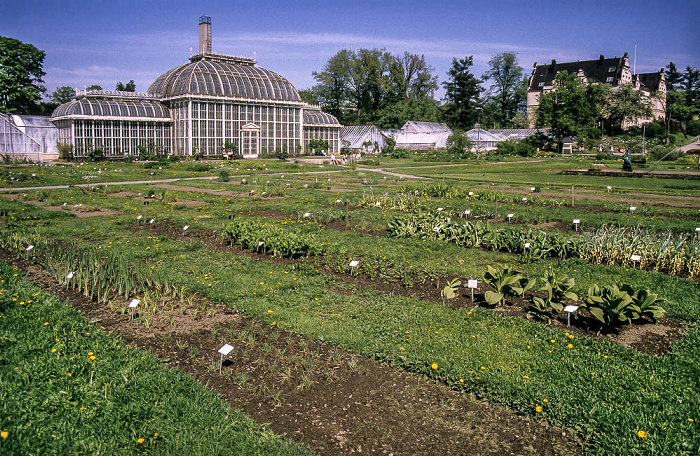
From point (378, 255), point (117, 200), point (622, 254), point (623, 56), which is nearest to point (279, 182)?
point (117, 200)

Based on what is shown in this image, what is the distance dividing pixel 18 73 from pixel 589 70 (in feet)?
273

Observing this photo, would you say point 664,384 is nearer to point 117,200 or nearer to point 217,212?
point 217,212

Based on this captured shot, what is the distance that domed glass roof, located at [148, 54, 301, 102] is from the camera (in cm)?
4719

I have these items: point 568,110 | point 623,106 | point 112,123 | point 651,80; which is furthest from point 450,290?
point 651,80

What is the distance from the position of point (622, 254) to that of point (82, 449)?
907cm

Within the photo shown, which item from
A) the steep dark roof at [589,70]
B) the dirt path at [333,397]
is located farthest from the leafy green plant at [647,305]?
the steep dark roof at [589,70]

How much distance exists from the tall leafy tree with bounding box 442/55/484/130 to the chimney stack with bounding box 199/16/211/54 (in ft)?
135

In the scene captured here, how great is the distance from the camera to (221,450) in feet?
14.1

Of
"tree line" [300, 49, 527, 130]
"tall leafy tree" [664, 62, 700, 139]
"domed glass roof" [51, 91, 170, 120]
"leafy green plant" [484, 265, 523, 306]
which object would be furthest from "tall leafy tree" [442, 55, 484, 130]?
"leafy green plant" [484, 265, 523, 306]

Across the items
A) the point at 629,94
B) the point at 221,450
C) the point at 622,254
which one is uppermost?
the point at 629,94

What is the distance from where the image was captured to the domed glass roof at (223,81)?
4719 cm

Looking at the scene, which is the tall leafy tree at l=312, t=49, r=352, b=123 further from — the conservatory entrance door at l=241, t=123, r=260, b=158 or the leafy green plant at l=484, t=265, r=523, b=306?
the leafy green plant at l=484, t=265, r=523, b=306

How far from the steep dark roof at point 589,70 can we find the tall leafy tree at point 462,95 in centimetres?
1709

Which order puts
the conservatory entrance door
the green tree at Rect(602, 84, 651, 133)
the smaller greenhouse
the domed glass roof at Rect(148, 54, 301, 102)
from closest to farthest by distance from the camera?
the smaller greenhouse
the domed glass roof at Rect(148, 54, 301, 102)
the conservatory entrance door
the green tree at Rect(602, 84, 651, 133)
